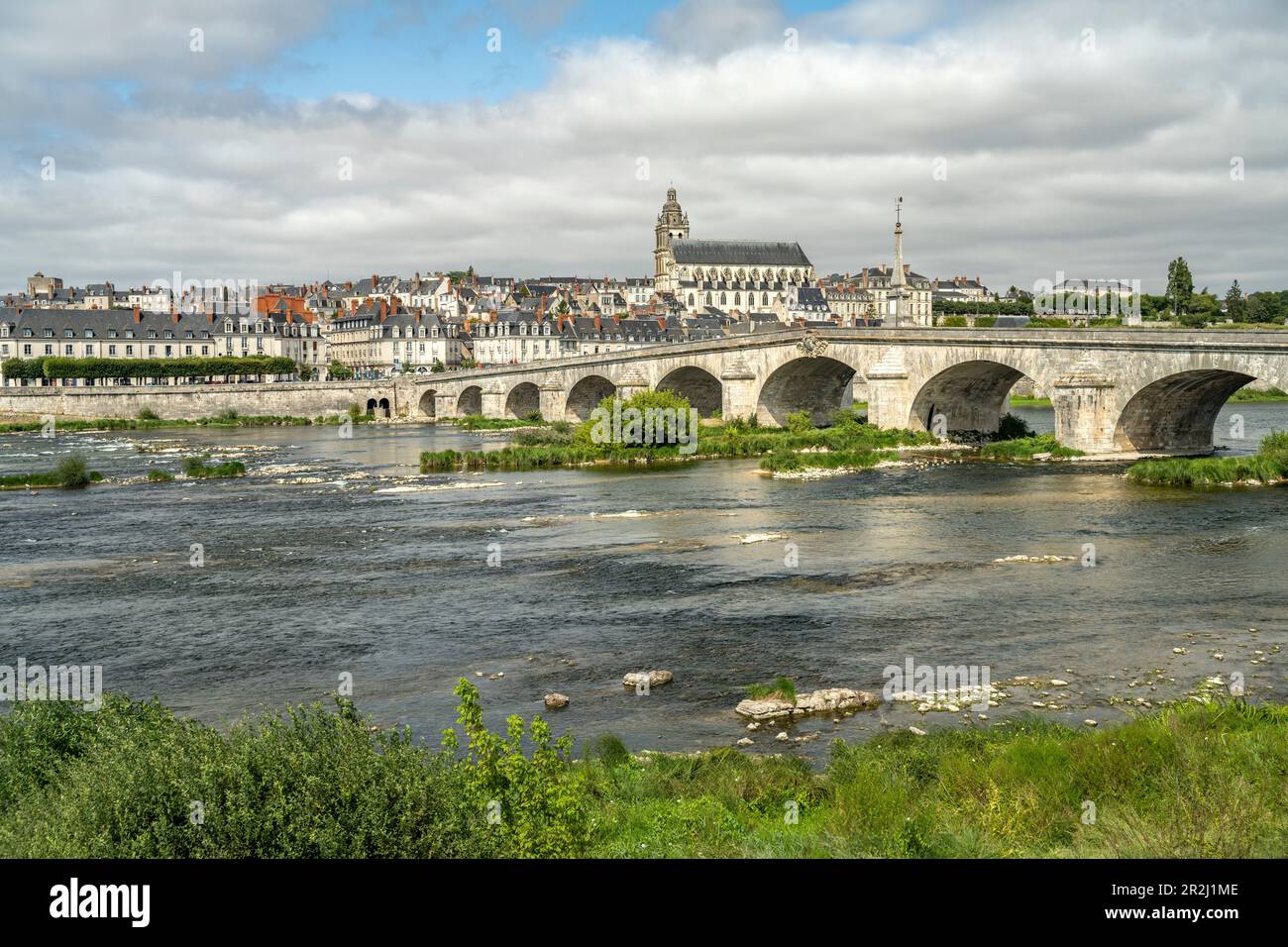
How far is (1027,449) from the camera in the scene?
52.2 m

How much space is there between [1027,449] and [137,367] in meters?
93.3

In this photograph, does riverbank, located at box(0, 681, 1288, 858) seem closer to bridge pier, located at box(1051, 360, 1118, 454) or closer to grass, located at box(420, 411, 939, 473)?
bridge pier, located at box(1051, 360, 1118, 454)

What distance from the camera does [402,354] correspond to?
139m

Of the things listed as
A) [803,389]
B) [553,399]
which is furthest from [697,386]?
[553,399]

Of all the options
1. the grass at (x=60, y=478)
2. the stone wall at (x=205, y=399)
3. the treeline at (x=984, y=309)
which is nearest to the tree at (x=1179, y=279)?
the treeline at (x=984, y=309)

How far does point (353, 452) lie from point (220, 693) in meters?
51.9

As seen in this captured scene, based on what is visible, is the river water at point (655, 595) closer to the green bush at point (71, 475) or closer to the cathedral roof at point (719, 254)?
the green bush at point (71, 475)

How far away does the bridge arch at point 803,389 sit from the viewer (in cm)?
6994

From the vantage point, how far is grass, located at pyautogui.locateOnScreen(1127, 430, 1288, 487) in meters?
40.8

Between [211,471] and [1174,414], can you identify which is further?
A: [211,471]

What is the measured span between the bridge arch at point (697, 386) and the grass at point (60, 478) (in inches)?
1519

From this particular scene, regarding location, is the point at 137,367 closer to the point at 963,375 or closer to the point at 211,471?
the point at 211,471
